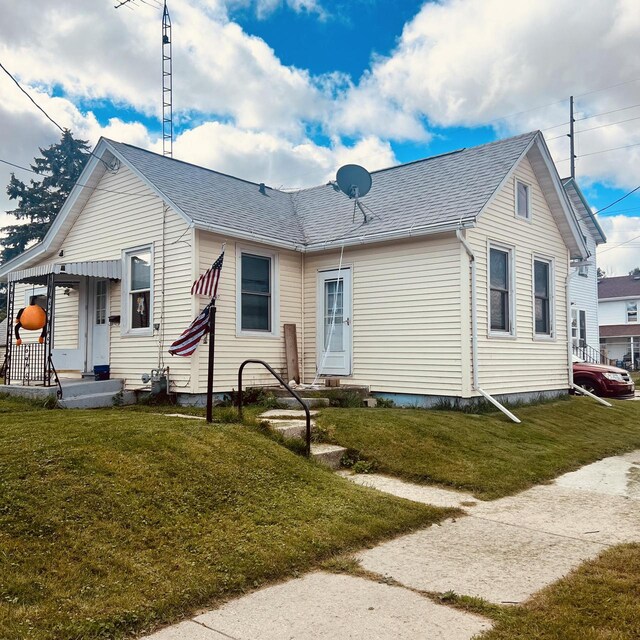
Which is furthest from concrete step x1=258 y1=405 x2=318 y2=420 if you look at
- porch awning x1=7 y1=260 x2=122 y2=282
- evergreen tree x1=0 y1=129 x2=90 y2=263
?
evergreen tree x1=0 y1=129 x2=90 y2=263

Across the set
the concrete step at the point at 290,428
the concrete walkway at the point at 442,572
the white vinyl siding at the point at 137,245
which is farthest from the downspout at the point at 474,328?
the white vinyl siding at the point at 137,245

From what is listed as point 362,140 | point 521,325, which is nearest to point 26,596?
point 521,325

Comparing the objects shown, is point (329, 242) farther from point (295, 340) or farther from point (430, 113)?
point (430, 113)

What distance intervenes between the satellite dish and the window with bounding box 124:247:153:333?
4365 millimetres

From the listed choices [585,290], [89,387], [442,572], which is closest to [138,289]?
[89,387]

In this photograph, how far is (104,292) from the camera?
1254 cm

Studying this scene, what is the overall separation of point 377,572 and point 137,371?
8.13 meters

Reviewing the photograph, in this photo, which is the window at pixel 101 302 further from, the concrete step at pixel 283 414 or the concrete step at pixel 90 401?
the concrete step at pixel 283 414

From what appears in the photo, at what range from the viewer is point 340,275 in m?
12.2

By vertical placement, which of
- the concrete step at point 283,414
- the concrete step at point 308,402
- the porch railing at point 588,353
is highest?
the porch railing at point 588,353

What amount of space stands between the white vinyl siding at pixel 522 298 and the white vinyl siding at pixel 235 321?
12.2 feet

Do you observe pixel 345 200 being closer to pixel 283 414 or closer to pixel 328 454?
pixel 283 414

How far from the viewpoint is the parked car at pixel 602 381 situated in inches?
607

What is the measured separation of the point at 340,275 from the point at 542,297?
4.52 m
